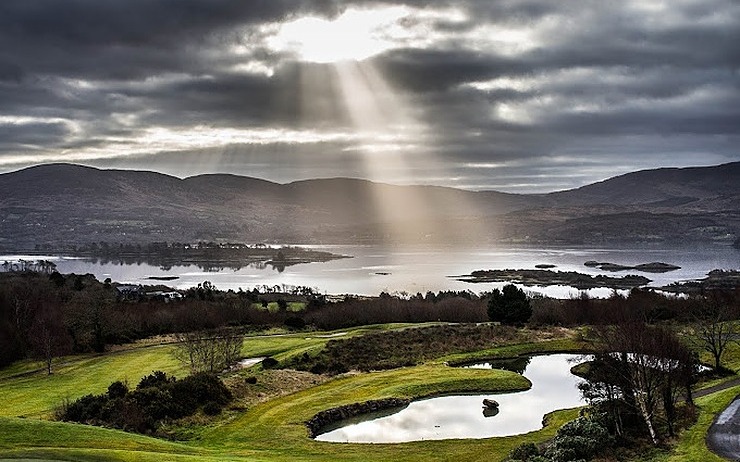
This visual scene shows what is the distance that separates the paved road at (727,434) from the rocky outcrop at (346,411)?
23.2 metres

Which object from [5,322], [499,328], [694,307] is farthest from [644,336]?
[5,322]

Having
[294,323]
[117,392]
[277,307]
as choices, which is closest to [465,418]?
[117,392]

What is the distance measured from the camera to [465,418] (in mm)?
46062

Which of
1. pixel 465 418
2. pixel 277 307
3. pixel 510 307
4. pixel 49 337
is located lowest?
pixel 465 418

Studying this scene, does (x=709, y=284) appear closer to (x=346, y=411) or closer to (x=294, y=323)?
(x=294, y=323)

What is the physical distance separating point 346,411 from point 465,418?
8.82m

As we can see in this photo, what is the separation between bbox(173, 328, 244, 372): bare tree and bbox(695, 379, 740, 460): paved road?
4259 cm

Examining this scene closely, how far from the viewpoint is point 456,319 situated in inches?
4660

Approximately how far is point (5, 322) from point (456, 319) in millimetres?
72861

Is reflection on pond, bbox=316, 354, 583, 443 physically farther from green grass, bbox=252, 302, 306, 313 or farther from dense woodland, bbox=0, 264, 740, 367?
green grass, bbox=252, 302, 306, 313

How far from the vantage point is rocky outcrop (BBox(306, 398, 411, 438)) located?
44.1 m

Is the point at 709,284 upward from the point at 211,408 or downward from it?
downward

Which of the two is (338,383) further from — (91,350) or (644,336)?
(91,350)

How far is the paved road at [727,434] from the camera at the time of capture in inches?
1130
